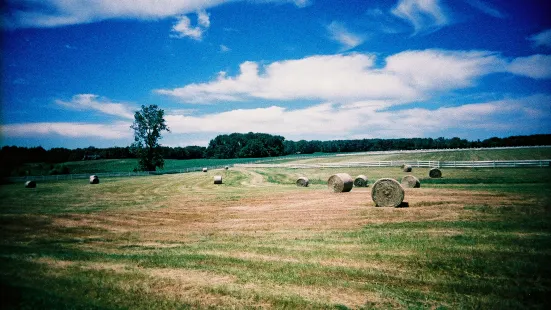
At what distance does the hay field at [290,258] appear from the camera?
20.5 ft

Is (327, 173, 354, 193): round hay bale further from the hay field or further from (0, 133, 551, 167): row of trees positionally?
(0, 133, 551, 167): row of trees

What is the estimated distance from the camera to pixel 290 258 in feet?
28.6

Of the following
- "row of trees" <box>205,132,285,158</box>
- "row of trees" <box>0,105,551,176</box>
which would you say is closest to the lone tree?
"row of trees" <box>0,105,551,176</box>

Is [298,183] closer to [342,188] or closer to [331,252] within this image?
[342,188]

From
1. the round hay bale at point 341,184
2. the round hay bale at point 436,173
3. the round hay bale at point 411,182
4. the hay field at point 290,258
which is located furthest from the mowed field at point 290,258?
the round hay bale at point 436,173

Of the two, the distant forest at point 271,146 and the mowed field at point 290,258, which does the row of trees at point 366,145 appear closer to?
the distant forest at point 271,146

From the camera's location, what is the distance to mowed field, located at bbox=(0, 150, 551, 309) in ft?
20.5

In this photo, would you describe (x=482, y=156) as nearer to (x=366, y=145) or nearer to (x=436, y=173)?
(x=436, y=173)

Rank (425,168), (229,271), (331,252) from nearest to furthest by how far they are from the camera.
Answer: (229,271) → (331,252) → (425,168)

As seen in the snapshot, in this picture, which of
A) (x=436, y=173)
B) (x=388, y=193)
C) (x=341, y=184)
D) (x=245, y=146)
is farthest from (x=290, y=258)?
(x=245, y=146)

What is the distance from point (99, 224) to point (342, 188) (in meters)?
16.9

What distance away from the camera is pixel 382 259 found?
8.41 meters

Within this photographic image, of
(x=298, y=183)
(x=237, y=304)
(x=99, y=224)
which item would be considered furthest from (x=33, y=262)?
(x=298, y=183)

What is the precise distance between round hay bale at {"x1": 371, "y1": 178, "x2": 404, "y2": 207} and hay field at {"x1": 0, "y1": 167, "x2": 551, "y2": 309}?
0.72 metres
